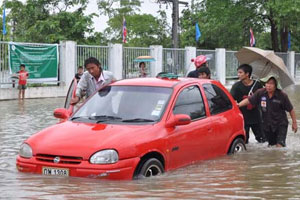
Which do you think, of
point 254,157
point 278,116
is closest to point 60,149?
point 254,157

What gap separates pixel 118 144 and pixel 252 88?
13.7 ft

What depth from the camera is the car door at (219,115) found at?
8.45 m

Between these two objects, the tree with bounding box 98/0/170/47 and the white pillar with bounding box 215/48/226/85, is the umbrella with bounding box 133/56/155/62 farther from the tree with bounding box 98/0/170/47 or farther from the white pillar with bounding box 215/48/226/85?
the tree with bounding box 98/0/170/47

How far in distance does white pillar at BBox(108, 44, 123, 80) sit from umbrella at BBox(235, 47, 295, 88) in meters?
18.7

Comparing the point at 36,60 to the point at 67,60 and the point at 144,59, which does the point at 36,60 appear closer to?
the point at 67,60

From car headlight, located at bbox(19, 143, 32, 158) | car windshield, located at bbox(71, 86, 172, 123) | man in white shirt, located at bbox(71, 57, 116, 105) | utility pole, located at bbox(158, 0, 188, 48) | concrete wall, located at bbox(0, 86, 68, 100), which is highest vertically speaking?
utility pole, located at bbox(158, 0, 188, 48)

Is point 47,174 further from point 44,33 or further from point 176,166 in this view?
point 44,33

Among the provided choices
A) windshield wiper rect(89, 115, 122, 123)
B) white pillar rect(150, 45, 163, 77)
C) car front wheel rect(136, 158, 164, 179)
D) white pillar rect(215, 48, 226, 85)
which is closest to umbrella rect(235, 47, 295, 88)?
windshield wiper rect(89, 115, 122, 123)

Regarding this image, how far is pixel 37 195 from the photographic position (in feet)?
20.1

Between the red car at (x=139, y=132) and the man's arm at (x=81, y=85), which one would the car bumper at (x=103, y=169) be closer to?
the red car at (x=139, y=132)

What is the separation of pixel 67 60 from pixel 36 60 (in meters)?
1.83

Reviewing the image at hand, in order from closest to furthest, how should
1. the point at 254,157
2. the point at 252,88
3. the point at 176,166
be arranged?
the point at 176,166 → the point at 254,157 → the point at 252,88

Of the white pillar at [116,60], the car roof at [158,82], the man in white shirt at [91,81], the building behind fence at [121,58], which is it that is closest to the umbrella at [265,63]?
the car roof at [158,82]

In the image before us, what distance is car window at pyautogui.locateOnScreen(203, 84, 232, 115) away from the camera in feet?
28.2
